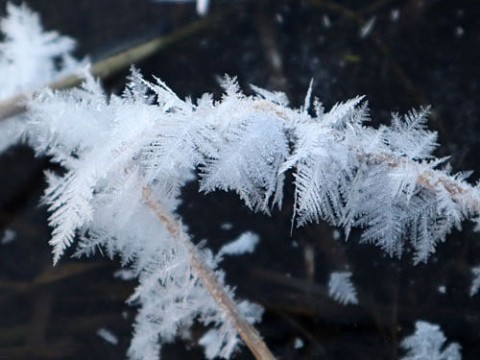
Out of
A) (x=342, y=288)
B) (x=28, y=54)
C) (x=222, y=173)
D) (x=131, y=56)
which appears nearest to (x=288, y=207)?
(x=342, y=288)

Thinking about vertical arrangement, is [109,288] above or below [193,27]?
below

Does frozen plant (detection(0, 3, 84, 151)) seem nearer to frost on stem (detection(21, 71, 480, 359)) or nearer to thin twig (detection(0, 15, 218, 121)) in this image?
thin twig (detection(0, 15, 218, 121))

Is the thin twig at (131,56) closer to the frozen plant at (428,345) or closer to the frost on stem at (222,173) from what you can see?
the frost on stem at (222,173)

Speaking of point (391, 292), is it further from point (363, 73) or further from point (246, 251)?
point (363, 73)

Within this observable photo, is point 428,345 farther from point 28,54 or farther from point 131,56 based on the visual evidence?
point 28,54

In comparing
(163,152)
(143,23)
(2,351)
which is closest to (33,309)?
(2,351)

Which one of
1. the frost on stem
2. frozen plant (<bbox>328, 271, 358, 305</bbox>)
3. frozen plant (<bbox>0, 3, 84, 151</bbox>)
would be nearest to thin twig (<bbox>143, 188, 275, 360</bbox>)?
the frost on stem
